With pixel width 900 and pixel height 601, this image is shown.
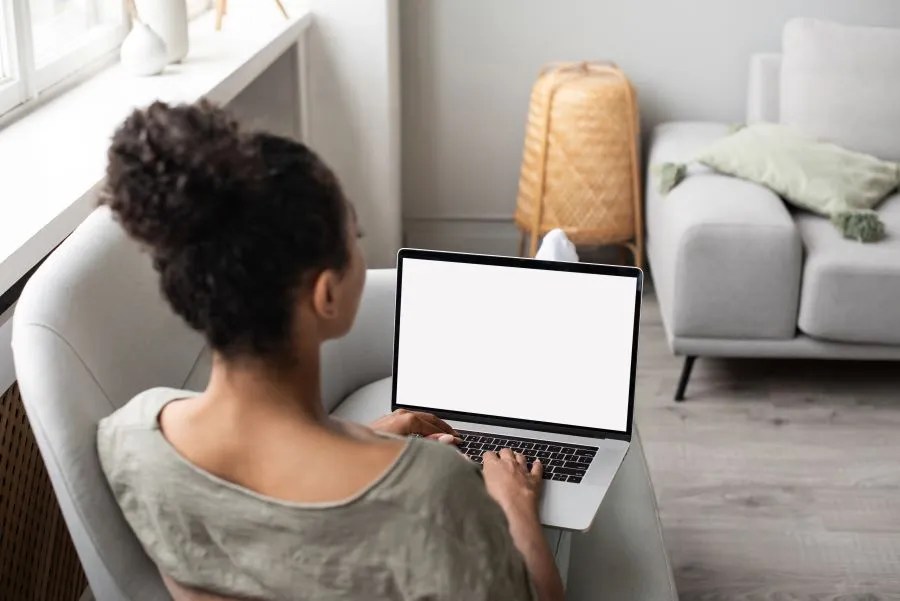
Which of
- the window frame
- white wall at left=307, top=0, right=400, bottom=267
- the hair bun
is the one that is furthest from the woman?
white wall at left=307, top=0, right=400, bottom=267

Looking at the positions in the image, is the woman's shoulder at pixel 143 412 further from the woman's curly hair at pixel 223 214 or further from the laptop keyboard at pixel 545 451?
the laptop keyboard at pixel 545 451

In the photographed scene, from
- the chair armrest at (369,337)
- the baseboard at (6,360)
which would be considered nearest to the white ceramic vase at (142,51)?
the chair armrest at (369,337)

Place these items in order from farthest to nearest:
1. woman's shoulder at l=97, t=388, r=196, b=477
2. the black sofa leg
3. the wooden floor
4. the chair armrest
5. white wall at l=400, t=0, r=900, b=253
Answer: white wall at l=400, t=0, r=900, b=253
the black sofa leg
the wooden floor
the chair armrest
woman's shoulder at l=97, t=388, r=196, b=477

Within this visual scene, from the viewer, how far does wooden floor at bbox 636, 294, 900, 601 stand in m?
2.22

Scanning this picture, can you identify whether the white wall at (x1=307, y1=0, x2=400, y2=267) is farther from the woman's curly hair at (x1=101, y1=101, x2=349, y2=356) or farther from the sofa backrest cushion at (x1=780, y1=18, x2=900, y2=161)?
the woman's curly hair at (x1=101, y1=101, x2=349, y2=356)

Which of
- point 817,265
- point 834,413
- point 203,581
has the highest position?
point 203,581

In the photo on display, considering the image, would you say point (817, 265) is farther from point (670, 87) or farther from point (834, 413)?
point (670, 87)

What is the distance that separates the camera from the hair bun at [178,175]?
3.10 feet

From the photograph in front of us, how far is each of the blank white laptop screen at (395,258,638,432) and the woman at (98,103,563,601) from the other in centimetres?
54

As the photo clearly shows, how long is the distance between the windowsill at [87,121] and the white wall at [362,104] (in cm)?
11


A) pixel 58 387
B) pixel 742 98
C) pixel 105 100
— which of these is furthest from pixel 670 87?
pixel 58 387

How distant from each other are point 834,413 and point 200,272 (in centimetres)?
220

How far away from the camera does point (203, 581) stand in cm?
110

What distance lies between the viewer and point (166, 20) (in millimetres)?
2668
